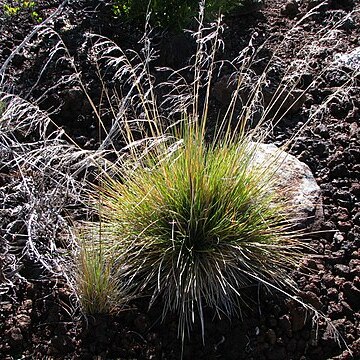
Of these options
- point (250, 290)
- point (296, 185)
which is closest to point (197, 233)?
point (250, 290)

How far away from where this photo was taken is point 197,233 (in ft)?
9.27

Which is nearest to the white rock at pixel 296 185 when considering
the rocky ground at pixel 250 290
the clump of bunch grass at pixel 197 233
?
the rocky ground at pixel 250 290

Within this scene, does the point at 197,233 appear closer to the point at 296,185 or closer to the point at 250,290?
the point at 250,290

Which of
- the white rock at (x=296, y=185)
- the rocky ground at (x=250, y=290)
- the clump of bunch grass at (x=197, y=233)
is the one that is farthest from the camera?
the white rock at (x=296, y=185)

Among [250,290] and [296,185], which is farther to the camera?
[296,185]

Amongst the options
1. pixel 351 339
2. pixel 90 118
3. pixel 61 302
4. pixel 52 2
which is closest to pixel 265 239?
pixel 351 339

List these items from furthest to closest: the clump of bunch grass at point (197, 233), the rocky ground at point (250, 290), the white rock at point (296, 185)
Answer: the white rock at point (296, 185) → the clump of bunch grass at point (197, 233) → the rocky ground at point (250, 290)

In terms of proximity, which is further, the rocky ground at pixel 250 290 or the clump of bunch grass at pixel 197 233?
the clump of bunch grass at pixel 197 233

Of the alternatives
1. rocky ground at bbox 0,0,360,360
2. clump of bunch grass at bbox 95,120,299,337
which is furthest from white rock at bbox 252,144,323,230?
clump of bunch grass at bbox 95,120,299,337

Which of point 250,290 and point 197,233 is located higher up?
point 197,233

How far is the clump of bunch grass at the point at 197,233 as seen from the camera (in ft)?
9.02

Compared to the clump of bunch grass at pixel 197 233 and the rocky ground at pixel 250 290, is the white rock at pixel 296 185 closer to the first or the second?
the rocky ground at pixel 250 290

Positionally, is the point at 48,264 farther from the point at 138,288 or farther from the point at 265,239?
the point at 265,239

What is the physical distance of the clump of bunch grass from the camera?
2750 millimetres
